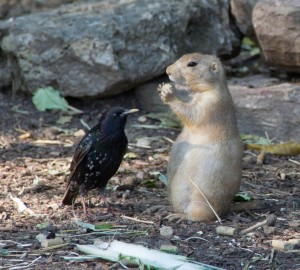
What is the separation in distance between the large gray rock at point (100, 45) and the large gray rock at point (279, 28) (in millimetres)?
1161

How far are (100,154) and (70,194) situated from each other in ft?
1.41

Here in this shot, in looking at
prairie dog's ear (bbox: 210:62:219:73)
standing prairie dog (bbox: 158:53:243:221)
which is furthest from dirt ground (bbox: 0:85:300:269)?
prairie dog's ear (bbox: 210:62:219:73)

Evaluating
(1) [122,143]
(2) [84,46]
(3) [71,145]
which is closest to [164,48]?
(2) [84,46]

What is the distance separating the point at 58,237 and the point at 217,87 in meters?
1.69

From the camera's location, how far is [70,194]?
21.6ft

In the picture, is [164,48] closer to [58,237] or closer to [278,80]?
[278,80]

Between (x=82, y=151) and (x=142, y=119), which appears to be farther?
(x=142, y=119)

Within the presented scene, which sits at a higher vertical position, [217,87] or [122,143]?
[217,87]

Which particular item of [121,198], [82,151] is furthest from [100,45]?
[82,151]

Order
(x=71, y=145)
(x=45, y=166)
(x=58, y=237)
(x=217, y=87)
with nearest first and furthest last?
1. (x=58, y=237)
2. (x=217, y=87)
3. (x=45, y=166)
4. (x=71, y=145)

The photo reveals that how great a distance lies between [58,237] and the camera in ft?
18.8

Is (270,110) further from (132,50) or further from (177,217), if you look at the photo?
(177,217)

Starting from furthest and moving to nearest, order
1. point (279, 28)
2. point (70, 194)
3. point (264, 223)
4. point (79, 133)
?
point (79, 133) < point (279, 28) < point (70, 194) < point (264, 223)

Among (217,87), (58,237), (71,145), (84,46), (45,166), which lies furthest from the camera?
(84,46)
